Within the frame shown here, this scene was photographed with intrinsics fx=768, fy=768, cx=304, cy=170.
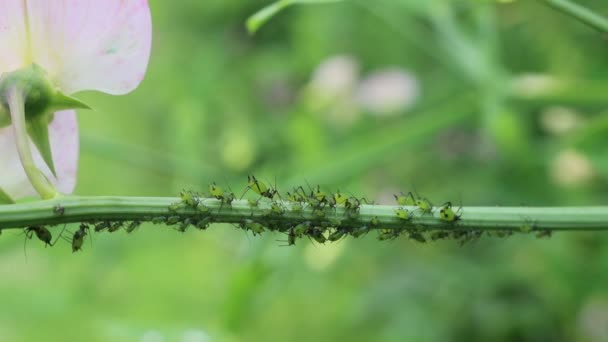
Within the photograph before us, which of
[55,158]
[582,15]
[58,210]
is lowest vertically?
[58,210]

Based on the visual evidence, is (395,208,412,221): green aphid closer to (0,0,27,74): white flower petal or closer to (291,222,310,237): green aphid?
(291,222,310,237): green aphid

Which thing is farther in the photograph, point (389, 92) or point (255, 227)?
point (389, 92)

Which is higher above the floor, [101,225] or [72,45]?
[72,45]

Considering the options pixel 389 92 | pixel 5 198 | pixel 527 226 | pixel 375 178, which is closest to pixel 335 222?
pixel 527 226

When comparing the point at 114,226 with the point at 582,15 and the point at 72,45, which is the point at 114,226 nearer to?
the point at 72,45

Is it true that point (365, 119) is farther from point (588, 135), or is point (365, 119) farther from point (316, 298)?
point (588, 135)

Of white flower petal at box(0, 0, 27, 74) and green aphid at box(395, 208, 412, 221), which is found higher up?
white flower petal at box(0, 0, 27, 74)

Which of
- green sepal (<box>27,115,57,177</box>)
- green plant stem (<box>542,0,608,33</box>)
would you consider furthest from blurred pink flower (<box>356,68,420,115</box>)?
green sepal (<box>27,115,57,177</box>)
